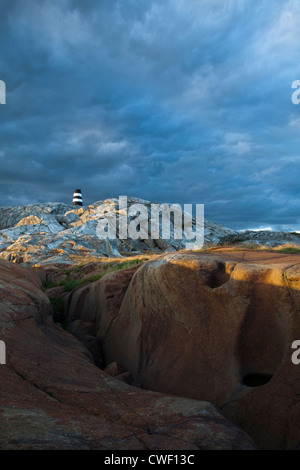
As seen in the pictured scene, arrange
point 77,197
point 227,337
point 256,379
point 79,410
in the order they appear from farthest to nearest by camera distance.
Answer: point 77,197 < point 227,337 < point 256,379 < point 79,410

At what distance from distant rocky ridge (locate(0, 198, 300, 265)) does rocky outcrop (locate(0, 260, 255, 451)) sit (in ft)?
74.1

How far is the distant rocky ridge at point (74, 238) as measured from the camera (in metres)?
35.5

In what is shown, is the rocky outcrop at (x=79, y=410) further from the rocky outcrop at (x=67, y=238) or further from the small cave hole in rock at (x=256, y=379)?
the rocky outcrop at (x=67, y=238)

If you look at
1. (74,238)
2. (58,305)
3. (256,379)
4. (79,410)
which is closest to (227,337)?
(256,379)

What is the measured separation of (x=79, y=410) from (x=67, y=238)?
124 feet

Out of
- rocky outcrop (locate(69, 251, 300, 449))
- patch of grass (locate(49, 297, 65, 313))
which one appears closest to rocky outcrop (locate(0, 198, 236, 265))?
patch of grass (locate(49, 297, 65, 313))

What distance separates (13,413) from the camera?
4473 millimetres

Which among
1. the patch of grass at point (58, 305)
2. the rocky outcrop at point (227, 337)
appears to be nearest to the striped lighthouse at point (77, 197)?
the patch of grass at point (58, 305)

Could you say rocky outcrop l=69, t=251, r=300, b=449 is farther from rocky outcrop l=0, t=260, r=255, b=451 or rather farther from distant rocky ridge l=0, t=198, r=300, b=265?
distant rocky ridge l=0, t=198, r=300, b=265

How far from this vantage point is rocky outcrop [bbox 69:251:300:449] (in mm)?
6664

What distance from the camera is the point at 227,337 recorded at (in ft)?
26.4

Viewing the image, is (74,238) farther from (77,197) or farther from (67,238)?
(77,197)

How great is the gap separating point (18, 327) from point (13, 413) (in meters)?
3.29

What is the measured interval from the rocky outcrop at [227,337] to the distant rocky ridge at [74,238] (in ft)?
63.7
